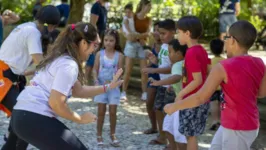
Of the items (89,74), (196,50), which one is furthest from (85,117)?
(89,74)

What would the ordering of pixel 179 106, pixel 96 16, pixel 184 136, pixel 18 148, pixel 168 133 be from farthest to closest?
pixel 96 16, pixel 168 133, pixel 184 136, pixel 18 148, pixel 179 106

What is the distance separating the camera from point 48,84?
344 centimetres

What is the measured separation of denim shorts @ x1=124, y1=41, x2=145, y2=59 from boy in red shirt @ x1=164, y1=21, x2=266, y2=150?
521cm

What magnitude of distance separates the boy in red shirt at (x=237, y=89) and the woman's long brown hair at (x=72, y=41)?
0.74 metres

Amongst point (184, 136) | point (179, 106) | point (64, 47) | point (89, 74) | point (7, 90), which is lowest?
point (89, 74)

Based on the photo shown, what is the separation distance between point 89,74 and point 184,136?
4.74m

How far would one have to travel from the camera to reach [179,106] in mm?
3449

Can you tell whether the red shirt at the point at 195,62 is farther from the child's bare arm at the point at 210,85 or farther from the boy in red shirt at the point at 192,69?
the child's bare arm at the point at 210,85

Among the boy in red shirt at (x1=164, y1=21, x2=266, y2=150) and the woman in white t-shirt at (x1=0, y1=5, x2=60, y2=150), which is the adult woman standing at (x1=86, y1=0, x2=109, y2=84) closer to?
the woman in white t-shirt at (x1=0, y1=5, x2=60, y2=150)

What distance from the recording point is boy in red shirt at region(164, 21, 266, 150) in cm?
338

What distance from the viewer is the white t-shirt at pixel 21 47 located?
16.1ft

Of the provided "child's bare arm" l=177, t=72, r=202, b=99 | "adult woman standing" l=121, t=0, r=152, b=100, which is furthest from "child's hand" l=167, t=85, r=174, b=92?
"adult woman standing" l=121, t=0, r=152, b=100

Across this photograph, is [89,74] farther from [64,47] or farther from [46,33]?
[64,47]

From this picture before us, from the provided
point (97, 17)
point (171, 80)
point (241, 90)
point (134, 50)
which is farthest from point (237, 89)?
point (97, 17)
